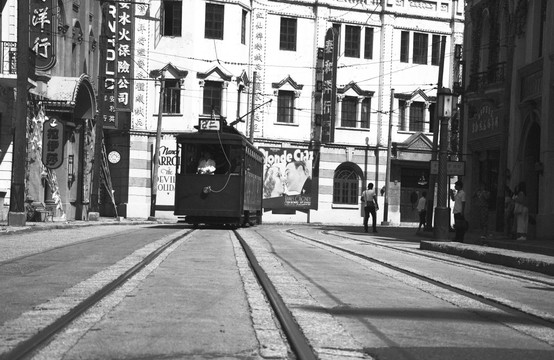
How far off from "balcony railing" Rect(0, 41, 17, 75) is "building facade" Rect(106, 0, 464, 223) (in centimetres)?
1548

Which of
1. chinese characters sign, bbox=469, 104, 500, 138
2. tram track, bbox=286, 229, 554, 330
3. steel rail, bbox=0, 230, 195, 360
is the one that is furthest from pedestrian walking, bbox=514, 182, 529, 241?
steel rail, bbox=0, 230, 195, 360

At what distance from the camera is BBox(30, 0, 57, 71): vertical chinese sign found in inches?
1230

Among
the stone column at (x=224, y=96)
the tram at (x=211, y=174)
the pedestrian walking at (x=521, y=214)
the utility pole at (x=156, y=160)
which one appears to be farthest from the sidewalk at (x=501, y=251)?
the stone column at (x=224, y=96)

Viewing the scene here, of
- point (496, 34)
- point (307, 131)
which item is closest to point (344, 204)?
point (307, 131)

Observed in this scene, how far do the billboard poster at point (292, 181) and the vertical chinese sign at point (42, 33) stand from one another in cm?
2032

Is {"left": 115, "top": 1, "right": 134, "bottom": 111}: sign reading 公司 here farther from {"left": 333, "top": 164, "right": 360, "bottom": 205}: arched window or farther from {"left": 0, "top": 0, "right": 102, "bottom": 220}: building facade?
{"left": 333, "top": 164, "right": 360, "bottom": 205}: arched window

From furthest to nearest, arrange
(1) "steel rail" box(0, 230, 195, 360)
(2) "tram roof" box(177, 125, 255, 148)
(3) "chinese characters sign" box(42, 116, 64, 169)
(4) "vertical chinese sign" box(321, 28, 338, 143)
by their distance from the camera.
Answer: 1. (4) "vertical chinese sign" box(321, 28, 338, 143)
2. (3) "chinese characters sign" box(42, 116, 64, 169)
3. (2) "tram roof" box(177, 125, 255, 148)
4. (1) "steel rail" box(0, 230, 195, 360)

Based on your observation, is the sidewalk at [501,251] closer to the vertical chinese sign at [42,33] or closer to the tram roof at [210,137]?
the tram roof at [210,137]

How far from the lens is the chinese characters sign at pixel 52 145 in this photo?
31578mm

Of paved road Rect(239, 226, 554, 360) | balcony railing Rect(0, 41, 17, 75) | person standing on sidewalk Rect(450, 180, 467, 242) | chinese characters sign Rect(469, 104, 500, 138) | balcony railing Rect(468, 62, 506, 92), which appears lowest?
paved road Rect(239, 226, 554, 360)

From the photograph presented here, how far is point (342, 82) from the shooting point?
168 feet

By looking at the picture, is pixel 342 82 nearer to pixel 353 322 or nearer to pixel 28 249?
pixel 28 249

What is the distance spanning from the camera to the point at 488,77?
34000mm

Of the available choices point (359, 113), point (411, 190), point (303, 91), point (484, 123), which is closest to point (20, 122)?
point (484, 123)
